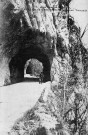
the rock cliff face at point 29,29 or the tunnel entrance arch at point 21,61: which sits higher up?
the rock cliff face at point 29,29

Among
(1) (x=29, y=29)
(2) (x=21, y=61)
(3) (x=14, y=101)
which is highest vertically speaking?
(1) (x=29, y=29)

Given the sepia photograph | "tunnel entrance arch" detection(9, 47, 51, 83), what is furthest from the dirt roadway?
"tunnel entrance arch" detection(9, 47, 51, 83)

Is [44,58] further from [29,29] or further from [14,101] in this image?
[14,101]

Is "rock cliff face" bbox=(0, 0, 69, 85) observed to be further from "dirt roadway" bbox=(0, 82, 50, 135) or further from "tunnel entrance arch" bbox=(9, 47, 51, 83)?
"dirt roadway" bbox=(0, 82, 50, 135)

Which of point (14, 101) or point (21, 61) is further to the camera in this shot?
point (21, 61)

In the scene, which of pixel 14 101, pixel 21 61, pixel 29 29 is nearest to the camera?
pixel 14 101

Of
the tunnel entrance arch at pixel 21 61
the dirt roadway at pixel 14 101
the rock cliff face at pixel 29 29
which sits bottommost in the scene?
the dirt roadway at pixel 14 101

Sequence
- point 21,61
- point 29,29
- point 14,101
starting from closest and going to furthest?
point 14,101 < point 29,29 < point 21,61

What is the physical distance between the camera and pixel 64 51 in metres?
18.0

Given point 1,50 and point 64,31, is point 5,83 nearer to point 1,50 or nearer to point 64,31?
point 1,50

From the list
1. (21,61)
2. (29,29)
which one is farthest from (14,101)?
(21,61)

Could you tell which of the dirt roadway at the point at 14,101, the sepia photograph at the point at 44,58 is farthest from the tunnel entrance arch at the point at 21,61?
the dirt roadway at the point at 14,101

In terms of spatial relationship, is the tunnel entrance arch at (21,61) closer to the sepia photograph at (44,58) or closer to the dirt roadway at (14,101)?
the sepia photograph at (44,58)

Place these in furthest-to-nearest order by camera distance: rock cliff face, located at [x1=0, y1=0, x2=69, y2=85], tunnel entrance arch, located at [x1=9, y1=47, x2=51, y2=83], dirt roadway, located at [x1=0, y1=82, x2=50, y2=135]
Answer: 1. tunnel entrance arch, located at [x1=9, y1=47, x2=51, y2=83]
2. rock cliff face, located at [x1=0, y1=0, x2=69, y2=85]
3. dirt roadway, located at [x1=0, y1=82, x2=50, y2=135]
